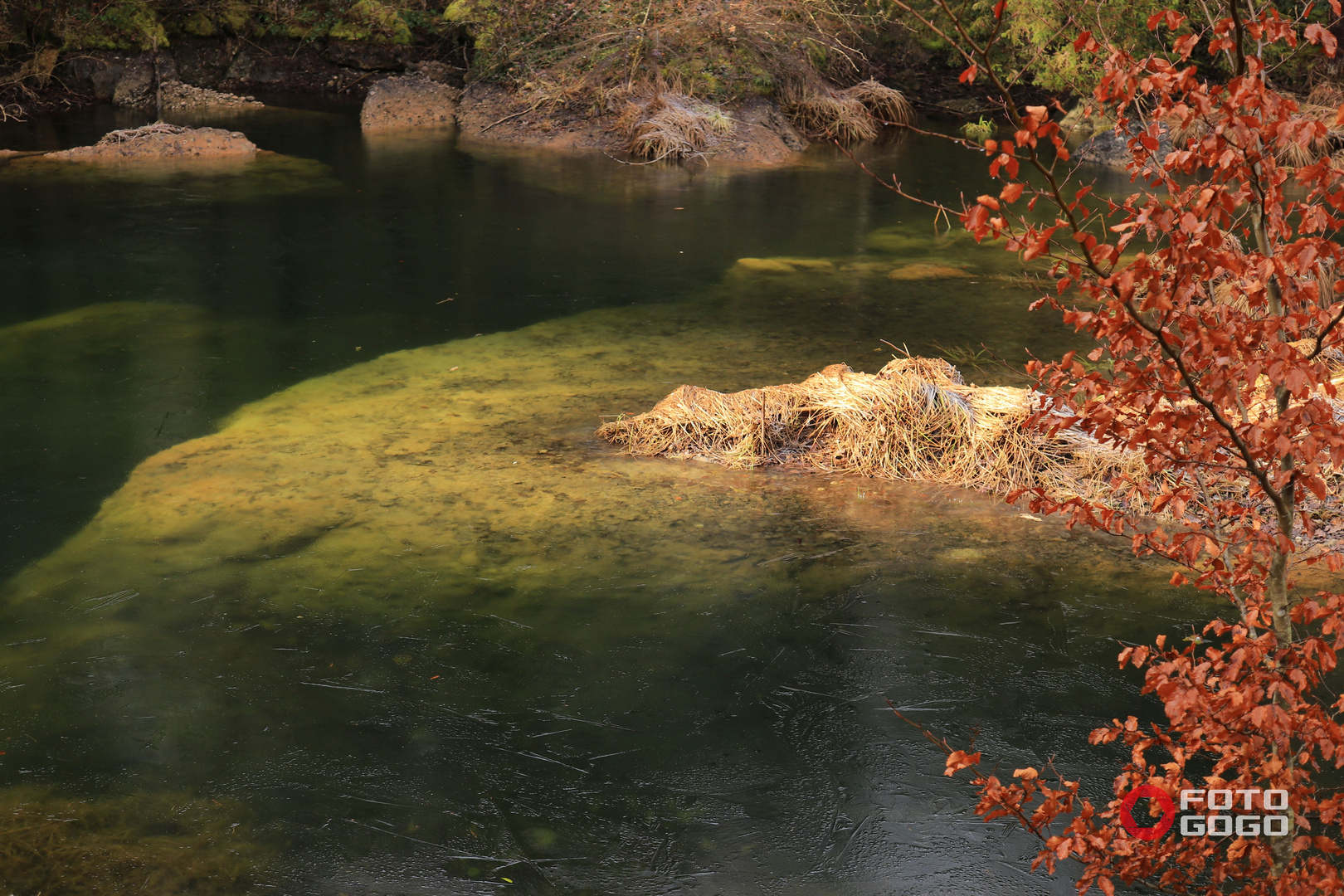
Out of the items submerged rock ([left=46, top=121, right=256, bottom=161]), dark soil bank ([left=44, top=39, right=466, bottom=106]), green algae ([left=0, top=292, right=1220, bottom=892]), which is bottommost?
green algae ([left=0, top=292, right=1220, bottom=892])

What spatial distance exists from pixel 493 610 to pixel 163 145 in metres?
8.53

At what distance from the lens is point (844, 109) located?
12.4m

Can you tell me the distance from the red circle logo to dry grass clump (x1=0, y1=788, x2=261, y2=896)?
1.75 meters

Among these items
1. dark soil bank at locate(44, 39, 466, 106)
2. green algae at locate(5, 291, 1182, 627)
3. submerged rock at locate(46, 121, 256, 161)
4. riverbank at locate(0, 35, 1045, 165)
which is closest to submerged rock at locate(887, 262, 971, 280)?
green algae at locate(5, 291, 1182, 627)

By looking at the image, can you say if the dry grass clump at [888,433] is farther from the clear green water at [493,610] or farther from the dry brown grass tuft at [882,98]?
the dry brown grass tuft at [882,98]

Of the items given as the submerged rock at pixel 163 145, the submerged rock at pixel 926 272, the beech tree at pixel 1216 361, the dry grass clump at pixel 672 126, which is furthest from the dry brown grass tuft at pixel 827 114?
the beech tree at pixel 1216 361

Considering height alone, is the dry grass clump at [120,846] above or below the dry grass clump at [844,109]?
below

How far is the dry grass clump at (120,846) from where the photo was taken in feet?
7.77

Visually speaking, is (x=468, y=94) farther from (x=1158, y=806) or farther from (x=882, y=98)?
(x=1158, y=806)

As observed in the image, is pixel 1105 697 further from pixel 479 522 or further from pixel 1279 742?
pixel 479 522

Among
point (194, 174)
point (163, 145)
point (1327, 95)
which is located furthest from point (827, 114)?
point (163, 145)

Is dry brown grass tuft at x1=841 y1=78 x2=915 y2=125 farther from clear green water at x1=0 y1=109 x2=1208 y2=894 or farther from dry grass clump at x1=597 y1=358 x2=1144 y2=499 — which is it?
dry grass clump at x1=597 y1=358 x2=1144 y2=499

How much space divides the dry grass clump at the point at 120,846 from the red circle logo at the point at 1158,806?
5.74 ft

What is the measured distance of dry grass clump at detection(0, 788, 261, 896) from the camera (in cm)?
237
